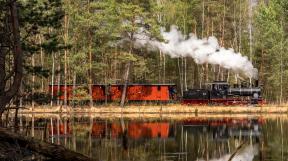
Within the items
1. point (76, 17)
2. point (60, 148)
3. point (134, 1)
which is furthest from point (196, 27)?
point (60, 148)

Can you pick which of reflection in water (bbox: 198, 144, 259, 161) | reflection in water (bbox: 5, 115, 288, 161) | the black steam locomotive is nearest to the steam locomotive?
the black steam locomotive

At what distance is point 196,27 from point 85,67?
24.9 m

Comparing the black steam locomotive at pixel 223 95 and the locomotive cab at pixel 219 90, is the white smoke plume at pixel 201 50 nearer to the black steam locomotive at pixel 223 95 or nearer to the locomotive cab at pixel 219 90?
the black steam locomotive at pixel 223 95

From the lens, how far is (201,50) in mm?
71250

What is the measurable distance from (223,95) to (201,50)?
8.44 meters

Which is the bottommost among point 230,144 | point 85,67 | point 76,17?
point 230,144

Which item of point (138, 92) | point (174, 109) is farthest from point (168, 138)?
point (138, 92)

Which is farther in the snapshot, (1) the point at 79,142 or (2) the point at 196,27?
(2) the point at 196,27

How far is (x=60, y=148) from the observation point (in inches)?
576

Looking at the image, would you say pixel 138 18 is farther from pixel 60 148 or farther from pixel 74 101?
pixel 60 148

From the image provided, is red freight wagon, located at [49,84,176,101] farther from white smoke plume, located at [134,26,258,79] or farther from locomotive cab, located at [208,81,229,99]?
locomotive cab, located at [208,81,229,99]

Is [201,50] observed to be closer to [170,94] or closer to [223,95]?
[170,94]

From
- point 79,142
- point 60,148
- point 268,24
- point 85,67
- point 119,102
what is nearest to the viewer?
point 60,148

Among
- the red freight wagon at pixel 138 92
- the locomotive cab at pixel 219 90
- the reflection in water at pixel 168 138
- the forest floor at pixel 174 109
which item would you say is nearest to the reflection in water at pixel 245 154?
the reflection in water at pixel 168 138
